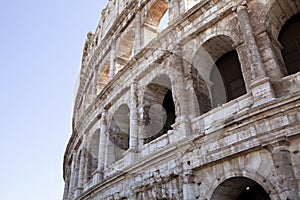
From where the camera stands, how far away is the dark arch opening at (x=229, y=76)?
23.6ft

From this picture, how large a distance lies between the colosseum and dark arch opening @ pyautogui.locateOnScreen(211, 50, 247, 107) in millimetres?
27

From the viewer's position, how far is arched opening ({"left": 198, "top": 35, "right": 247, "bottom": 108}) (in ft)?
24.0

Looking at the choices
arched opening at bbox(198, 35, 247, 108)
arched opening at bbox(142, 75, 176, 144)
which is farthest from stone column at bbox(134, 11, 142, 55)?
arched opening at bbox(198, 35, 247, 108)

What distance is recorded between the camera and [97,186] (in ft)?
28.9

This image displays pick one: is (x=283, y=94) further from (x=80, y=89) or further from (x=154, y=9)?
(x=80, y=89)

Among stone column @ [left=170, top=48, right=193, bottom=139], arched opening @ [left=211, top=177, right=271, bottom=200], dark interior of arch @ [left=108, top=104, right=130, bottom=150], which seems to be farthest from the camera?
dark interior of arch @ [left=108, top=104, right=130, bottom=150]

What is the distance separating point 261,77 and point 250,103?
52 cm

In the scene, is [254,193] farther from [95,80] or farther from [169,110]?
[95,80]

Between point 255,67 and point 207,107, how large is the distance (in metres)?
1.88

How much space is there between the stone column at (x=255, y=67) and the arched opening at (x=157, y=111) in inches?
109

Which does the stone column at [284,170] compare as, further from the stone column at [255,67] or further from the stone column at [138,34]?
the stone column at [138,34]

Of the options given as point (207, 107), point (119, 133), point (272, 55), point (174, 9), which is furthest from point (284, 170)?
point (119, 133)

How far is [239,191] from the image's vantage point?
609 cm

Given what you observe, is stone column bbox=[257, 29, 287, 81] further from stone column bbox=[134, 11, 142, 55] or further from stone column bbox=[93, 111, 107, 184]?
stone column bbox=[93, 111, 107, 184]
